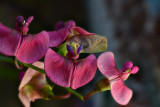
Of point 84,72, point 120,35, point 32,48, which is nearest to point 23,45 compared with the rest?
point 32,48

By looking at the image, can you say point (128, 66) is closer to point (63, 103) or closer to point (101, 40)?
point (101, 40)

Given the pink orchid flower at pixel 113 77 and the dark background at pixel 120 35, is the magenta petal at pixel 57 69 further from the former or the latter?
the dark background at pixel 120 35

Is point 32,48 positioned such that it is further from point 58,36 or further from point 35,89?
point 35,89

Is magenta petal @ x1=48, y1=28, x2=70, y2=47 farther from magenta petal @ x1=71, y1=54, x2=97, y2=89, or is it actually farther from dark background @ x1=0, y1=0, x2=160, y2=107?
dark background @ x1=0, y1=0, x2=160, y2=107

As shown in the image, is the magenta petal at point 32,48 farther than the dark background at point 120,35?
No

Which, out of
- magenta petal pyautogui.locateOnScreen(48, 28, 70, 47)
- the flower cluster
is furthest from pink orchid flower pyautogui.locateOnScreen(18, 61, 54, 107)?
magenta petal pyautogui.locateOnScreen(48, 28, 70, 47)

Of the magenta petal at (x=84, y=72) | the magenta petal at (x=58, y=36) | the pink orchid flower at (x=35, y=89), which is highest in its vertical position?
the magenta petal at (x=58, y=36)

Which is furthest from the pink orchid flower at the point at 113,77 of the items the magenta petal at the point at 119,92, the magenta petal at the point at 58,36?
the magenta petal at the point at 58,36

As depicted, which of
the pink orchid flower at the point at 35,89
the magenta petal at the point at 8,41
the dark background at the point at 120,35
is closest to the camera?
the magenta petal at the point at 8,41
